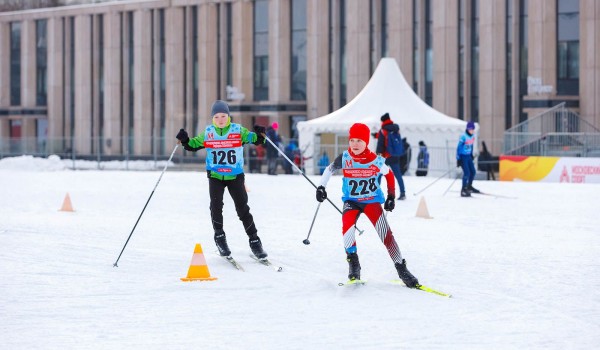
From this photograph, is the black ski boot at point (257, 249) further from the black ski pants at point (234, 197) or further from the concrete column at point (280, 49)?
the concrete column at point (280, 49)

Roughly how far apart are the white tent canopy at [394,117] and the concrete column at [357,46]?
634 inches

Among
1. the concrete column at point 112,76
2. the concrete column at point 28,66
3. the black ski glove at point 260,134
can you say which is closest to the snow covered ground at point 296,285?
the black ski glove at point 260,134

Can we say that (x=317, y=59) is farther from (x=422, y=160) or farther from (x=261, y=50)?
(x=422, y=160)

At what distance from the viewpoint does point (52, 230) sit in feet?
47.3

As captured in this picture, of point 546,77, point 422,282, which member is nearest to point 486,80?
point 546,77

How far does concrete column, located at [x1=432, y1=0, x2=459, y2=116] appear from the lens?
49.3 m

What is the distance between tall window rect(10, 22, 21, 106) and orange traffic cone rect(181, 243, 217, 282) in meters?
62.5

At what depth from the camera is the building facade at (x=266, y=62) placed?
4600 cm

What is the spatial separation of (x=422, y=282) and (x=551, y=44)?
38.0 metres

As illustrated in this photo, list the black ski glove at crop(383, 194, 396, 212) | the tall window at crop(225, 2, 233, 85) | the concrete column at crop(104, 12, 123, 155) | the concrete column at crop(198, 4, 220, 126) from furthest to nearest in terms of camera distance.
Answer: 1. the concrete column at crop(104, 12, 123, 155)
2. the concrete column at crop(198, 4, 220, 126)
3. the tall window at crop(225, 2, 233, 85)
4. the black ski glove at crop(383, 194, 396, 212)

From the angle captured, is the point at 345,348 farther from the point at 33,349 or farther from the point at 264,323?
the point at 33,349

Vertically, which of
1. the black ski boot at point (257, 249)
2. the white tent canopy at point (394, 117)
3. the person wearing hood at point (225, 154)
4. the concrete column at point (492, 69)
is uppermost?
the concrete column at point (492, 69)

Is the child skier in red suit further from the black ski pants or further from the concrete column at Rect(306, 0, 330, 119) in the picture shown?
the concrete column at Rect(306, 0, 330, 119)

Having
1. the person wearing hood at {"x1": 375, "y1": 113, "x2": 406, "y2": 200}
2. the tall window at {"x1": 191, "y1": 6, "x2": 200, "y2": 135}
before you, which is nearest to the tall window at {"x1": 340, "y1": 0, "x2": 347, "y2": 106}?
the tall window at {"x1": 191, "y1": 6, "x2": 200, "y2": 135}
